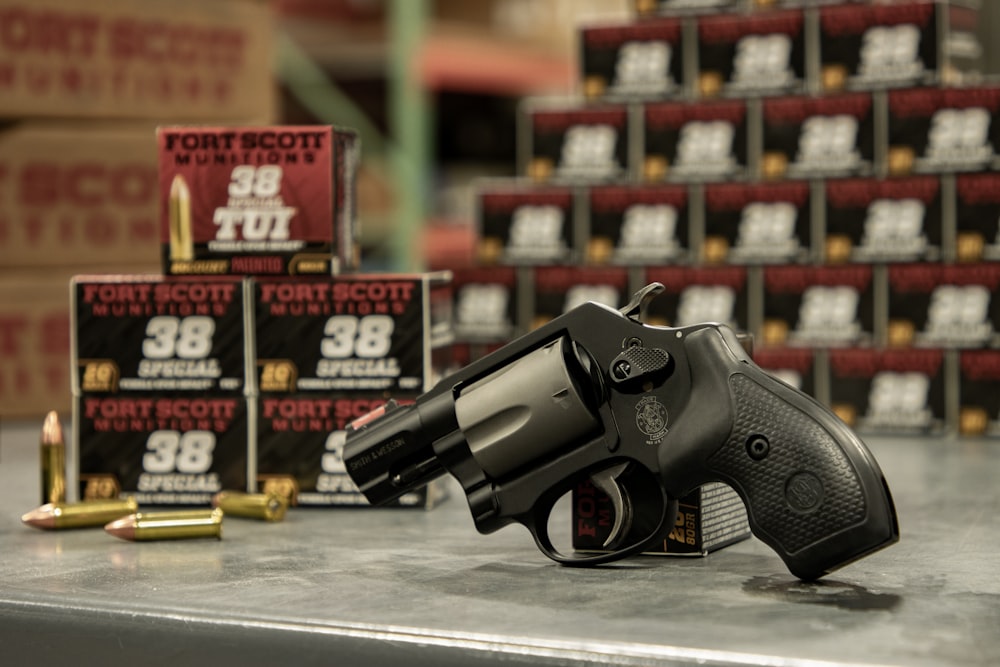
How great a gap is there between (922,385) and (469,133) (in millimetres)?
4285

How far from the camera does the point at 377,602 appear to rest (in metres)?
1.36

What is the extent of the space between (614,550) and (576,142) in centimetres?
169

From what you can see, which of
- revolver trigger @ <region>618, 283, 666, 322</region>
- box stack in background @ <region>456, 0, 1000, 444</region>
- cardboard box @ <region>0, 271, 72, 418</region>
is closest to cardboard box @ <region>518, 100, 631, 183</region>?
box stack in background @ <region>456, 0, 1000, 444</region>

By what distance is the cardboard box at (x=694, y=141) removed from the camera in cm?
294

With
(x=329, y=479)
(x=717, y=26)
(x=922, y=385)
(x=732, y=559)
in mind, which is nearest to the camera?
(x=732, y=559)

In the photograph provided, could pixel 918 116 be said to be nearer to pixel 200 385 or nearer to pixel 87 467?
pixel 200 385

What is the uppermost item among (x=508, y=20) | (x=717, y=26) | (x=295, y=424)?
(x=508, y=20)

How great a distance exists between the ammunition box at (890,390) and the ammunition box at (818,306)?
0.04 meters

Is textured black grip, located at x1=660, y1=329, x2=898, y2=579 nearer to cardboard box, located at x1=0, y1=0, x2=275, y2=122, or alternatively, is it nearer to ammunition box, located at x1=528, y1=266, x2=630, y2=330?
ammunition box, located at x1=528, y1=266, x2=630, y2=330

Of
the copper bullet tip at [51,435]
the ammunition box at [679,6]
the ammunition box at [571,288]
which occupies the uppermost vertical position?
the ammunition box at [679,6]

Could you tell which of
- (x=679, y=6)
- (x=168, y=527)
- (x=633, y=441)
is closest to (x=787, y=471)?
(x=633, y=441)

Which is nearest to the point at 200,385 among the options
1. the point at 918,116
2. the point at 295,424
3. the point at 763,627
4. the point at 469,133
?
the point at 295,424

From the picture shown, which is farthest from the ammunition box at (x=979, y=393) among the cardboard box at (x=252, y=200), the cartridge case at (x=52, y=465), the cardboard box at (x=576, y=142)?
the cartridge case at (x=52, y=465)

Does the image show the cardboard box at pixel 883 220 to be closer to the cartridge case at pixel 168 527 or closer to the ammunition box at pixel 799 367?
the ammunition box at pixel 799 367
